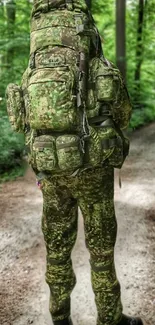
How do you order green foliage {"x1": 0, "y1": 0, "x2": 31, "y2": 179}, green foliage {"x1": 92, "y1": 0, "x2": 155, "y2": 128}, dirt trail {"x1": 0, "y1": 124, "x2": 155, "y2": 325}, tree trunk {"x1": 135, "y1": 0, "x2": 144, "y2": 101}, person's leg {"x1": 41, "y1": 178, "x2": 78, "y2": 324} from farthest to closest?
tree trunk {"x1": 135, "y1": 0, "x2": 144, "y2": 101} < green foliage {"x1": 92, "y1": 0, "x2": 155, "y2": 128} < green foliage {"x1": 0, "y1": 0, "x2": 31, "y2": 179} < dirt trail {"x1": 0, "y1": 124, "x2": 155, "y2": 325} < person's leg {"x1": 41, "y1": 178, "x2": 78, "y2": 324}

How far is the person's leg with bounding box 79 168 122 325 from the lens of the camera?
283 centimetres

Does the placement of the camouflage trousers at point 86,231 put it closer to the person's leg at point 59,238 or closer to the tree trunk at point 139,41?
the person's leg at point 59,238

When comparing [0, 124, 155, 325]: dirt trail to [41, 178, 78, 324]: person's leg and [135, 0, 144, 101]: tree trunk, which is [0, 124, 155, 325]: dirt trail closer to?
[41, 178, 78, 324]: person's leg

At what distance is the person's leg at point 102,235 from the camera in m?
2.83

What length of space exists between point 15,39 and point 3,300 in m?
6.81

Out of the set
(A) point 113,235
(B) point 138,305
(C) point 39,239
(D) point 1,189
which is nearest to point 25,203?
(D) point 1,189

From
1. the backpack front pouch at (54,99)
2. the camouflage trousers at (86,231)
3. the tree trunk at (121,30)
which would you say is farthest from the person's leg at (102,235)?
the tree trunk at (121,30)

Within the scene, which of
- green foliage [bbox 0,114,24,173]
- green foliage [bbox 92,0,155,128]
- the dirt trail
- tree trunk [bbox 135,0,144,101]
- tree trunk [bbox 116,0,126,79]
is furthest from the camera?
tree trunk [bbox 135,0,144,101]

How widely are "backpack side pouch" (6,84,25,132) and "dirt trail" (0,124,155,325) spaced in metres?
2.12

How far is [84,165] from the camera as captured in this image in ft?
8.65

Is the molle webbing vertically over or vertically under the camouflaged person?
over

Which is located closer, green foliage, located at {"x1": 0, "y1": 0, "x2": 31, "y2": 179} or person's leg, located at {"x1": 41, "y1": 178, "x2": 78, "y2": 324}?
person's leg, located at {"x1": 41, "y1": 178, "x2": 78, "y2": 324}

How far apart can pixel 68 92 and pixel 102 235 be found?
1.23m

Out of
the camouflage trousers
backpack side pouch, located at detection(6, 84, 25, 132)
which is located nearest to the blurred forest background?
the camouflage trousers
